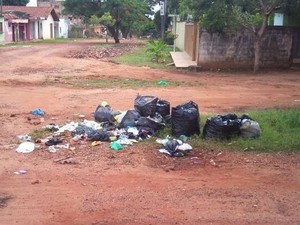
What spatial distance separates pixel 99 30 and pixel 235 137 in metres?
65.1

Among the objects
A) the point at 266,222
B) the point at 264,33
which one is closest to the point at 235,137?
the point at 266,222

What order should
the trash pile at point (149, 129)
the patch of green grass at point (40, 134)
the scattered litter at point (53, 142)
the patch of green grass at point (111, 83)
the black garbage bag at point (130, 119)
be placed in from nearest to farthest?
the trash pile at point (149, 129) < the scattered litter at point (53, 142) < the patch of green grass at point (40, 134) < the black garbage bag at point (130, 119) < the patch of green grass at point (111, 83)

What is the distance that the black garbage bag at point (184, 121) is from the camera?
741 cm

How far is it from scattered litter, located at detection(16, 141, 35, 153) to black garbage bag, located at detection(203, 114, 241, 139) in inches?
113

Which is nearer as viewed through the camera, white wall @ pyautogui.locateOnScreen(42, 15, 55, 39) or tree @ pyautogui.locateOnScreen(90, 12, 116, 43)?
tree @ pyautogui.locateOnScreen(90, 12, 116, 43)

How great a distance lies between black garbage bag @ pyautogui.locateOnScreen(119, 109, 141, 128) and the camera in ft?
25.4

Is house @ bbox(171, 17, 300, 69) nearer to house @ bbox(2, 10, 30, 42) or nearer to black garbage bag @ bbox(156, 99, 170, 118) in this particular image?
black garbage bag @ bbox(156, 99, 170, 118)

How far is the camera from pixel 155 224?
172 inches

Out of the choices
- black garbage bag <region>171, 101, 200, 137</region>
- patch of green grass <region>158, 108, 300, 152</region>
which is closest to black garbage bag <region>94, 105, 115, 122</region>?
patch of green grass <region>158, 108, 300, 152</region>

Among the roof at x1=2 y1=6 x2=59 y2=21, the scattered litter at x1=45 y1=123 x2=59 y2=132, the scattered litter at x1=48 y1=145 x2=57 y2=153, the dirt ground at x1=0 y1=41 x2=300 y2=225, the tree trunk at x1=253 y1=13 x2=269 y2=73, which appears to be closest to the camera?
the dirt ground at x1=0 y1=41 x2=300 y2=225

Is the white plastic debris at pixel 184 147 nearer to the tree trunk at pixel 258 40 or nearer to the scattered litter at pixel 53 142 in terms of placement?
the scattered litter at pixel 53 142

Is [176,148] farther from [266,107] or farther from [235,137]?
[266,107]

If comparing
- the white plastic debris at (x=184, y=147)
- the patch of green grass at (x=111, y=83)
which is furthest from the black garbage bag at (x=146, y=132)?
the patch of green grass at (x=111, y=83)

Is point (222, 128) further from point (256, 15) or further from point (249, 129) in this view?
point (256, 15)
